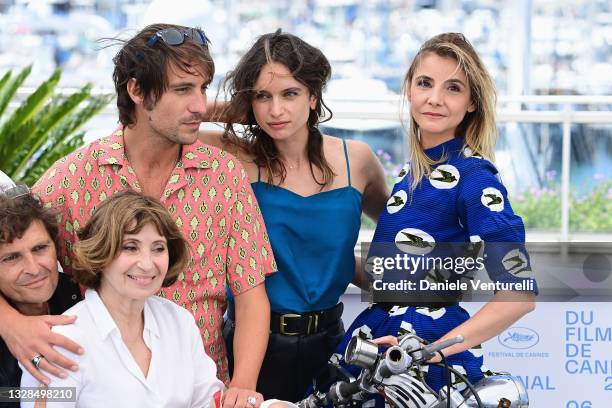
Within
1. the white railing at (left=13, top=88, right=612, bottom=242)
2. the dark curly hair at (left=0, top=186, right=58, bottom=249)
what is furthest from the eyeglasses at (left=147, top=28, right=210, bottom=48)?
the white railing at (left=13, top=88, right=612, bottom=242)

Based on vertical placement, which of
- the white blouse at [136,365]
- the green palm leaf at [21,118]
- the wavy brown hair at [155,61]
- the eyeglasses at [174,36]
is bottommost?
the white blouse at [136,365]

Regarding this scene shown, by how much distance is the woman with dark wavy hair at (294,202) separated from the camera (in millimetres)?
2918

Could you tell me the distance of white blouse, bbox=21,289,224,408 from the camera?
237cm

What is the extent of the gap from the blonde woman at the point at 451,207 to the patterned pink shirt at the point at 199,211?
37 centimetres

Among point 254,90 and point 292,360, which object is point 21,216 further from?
point 292,360

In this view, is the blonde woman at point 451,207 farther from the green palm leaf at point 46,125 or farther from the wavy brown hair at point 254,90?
the green palm leaf at point 46,125

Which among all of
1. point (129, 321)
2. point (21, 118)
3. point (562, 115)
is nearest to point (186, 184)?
point (129, 321)

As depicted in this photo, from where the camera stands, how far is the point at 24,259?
2.51 meters

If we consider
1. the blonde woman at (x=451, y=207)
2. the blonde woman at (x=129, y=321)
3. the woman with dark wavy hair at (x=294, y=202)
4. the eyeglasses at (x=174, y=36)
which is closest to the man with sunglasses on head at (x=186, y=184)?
the eyeglasses at (x=174, y=36)

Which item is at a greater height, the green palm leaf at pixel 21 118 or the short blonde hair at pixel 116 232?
the green palm leaf at pixel 21 118

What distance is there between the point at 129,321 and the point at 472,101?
3.84 ft

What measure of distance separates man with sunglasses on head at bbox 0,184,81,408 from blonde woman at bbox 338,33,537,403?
0.89m

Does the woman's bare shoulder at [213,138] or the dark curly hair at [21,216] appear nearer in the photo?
the dark curly hair at [21,216]

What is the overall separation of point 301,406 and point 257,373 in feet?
0.75
